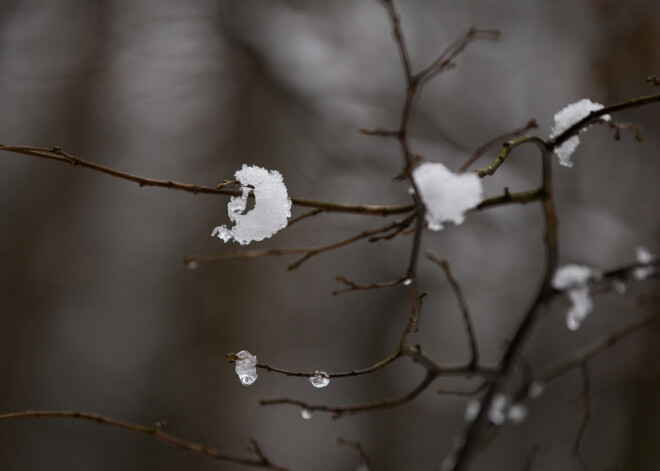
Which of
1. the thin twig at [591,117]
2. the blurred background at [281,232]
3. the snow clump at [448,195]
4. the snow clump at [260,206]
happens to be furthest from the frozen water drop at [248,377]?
the blurred background at [281,232]

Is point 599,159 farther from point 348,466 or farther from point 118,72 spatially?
point 118,72

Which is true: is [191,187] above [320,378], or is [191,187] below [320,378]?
above

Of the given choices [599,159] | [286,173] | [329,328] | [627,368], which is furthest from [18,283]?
[599,159]

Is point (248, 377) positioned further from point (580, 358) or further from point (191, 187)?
point (580, 358)

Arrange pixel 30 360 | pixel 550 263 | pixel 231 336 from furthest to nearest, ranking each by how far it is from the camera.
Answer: pixel 231 336, pixel 30 360, pixel 550 263

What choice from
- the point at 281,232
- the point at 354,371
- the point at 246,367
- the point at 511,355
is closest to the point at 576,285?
the point at 511,355

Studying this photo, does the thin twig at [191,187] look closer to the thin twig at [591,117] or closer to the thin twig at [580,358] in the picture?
the thin twig at [591,117]
